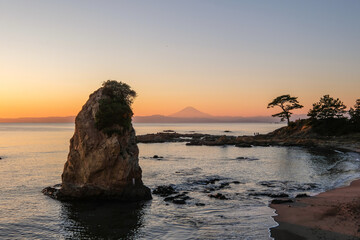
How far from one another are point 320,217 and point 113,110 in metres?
21.1

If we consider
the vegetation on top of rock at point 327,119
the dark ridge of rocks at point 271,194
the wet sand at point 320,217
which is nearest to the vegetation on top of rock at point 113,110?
the dark ridge of rocks at point 271,194

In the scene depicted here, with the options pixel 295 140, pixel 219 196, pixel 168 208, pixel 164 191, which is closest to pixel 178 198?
pixel 164 191

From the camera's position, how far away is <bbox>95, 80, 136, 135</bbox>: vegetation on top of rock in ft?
99.3

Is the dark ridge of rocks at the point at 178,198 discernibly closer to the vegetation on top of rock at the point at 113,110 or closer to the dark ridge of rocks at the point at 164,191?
the dark ridge of rocks at the point at 164,191

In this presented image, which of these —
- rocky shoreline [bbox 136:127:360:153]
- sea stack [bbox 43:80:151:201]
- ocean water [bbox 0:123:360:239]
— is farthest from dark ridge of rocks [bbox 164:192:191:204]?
rocky shoreline [bbox 136:127:360:153]

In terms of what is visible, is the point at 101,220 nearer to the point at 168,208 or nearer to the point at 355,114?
the point at 168,208

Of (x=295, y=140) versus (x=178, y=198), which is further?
(x=295, y=140)

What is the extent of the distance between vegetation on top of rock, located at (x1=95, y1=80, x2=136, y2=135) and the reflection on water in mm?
7443

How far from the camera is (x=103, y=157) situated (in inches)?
1169

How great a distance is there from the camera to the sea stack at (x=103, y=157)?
29672 millimetres

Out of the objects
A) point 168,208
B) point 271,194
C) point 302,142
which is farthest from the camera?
point 302,142

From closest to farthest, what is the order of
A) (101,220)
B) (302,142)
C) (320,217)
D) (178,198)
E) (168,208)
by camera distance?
(320,217) → (101,220) → (168,208) → (178,198) → (302,142)

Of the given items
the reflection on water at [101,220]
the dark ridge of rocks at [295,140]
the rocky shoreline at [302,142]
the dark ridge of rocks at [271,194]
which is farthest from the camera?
the dark ridge of rocks at [295,140]

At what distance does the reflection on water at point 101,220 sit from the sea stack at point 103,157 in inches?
58.3
